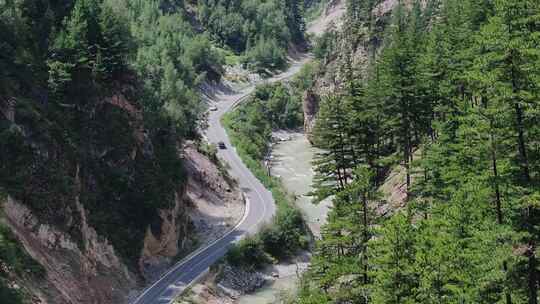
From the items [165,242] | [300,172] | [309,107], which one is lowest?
[300,172]

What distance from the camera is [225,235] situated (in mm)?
70500

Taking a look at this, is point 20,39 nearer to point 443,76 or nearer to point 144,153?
point 144,153

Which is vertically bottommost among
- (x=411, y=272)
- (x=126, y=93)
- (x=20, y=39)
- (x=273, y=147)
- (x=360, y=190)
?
(x=273, y=147)

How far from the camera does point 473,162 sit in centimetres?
3619

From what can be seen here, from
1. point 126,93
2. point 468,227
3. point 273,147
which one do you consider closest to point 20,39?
point 126,93

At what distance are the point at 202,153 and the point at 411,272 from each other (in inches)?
2588

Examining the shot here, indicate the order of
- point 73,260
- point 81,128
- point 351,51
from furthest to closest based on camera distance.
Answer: point 351,51 → point 81,128 → point 73,260

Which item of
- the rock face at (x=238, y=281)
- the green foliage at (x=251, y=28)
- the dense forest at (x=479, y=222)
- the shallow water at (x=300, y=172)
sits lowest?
the rock face at (x=238, y=281)

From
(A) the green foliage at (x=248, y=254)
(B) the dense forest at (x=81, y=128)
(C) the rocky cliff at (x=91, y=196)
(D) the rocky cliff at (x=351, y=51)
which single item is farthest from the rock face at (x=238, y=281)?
(D) the rocky cliff at (x=351, y=51)

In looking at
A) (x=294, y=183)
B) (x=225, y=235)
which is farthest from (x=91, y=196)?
(x=294, y=183)

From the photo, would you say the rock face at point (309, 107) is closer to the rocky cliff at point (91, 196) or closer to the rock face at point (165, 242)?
the rocky cliff at point (91, 196)

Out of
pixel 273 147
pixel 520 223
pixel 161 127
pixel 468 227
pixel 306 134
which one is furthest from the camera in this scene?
pixel 306 134

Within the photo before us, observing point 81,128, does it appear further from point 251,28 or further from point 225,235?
point 251,28

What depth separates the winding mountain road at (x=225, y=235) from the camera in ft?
180
